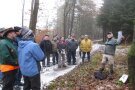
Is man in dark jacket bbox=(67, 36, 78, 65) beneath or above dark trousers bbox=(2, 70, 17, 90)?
beneath

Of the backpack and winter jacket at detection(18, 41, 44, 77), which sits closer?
winter jacket at detection(18, 41, 44, 77)

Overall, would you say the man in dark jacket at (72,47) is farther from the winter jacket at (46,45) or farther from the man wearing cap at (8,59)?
the man wearing cap at (8,59)

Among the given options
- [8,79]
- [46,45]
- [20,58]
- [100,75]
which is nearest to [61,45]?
[46,45]

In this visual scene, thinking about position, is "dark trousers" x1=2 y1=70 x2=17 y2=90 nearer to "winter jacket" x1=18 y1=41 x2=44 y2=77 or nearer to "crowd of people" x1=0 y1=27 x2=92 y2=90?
"crowd of people" x1=0 y1=27 x2=92 y2=90

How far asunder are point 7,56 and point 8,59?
0.28 feet

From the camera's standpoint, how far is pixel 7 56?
9281mm

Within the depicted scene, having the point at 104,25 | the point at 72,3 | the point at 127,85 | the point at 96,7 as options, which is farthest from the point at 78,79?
the point at 96,7

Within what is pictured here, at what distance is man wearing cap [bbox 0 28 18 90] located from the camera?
9.30 metres

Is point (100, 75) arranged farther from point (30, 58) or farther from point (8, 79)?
point (30, 58)

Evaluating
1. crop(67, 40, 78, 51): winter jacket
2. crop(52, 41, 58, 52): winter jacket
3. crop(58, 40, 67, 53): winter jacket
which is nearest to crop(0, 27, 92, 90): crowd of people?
crop(52, 41, 58, 52): winter jacket

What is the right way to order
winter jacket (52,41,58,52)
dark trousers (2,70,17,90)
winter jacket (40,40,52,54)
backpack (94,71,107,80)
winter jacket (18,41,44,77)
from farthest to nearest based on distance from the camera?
winter jacket (52,41,58,52) → winter jacket (40,40,52,54) → backpack (94,71,107,80) → dark trousers (2,70,17,90) → winter jacket (18,41,44,77)

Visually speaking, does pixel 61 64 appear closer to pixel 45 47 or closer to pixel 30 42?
pixel 45 47

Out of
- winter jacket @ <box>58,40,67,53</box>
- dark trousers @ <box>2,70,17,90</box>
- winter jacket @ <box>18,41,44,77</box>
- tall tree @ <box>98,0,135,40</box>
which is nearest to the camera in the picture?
winter jacket @ <box>18,41,44,77</box>

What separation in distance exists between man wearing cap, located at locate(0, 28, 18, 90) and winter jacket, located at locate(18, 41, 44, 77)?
42 centimetres
